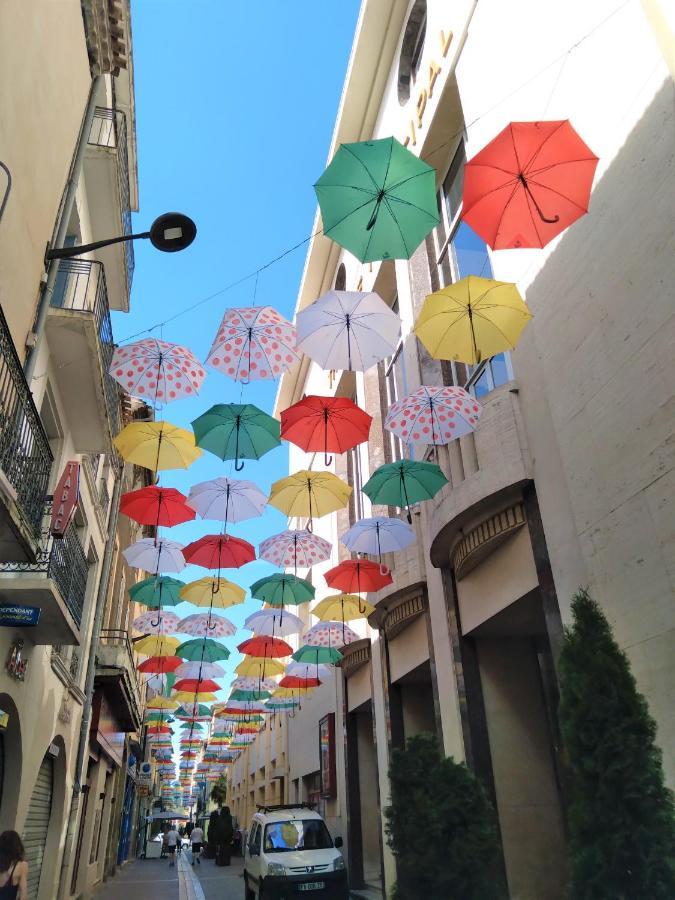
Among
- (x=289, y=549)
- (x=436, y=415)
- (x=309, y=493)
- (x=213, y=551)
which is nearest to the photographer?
(x=436, y=415)

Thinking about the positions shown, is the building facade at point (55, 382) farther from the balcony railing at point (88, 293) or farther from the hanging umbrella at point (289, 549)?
the hanging umbrella at point (289, 549)

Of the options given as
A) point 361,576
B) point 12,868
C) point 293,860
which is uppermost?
point 361,576

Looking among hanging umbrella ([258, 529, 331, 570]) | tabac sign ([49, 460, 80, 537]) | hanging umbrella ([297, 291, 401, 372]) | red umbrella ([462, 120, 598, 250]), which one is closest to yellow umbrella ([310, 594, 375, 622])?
hanging umbrella ([258, 529, 331, 570])

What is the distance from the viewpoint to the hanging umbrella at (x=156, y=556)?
50.5 ft

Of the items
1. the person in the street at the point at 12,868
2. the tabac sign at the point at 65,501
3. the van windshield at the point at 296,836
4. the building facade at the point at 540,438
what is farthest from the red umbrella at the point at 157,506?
the van windshield at the point at 296,836

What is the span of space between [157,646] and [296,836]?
8158 millimetres

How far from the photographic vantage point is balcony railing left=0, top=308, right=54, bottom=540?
700 cm

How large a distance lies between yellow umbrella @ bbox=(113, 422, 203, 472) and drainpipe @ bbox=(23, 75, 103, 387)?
8.81 ft

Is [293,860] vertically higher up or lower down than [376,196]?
lower down

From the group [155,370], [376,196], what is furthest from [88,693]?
[376,196]

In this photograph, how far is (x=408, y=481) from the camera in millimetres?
11625

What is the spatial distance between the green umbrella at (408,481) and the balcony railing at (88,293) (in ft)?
16.5

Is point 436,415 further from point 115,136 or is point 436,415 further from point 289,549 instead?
point 115,136

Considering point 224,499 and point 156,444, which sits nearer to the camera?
point 156,444
